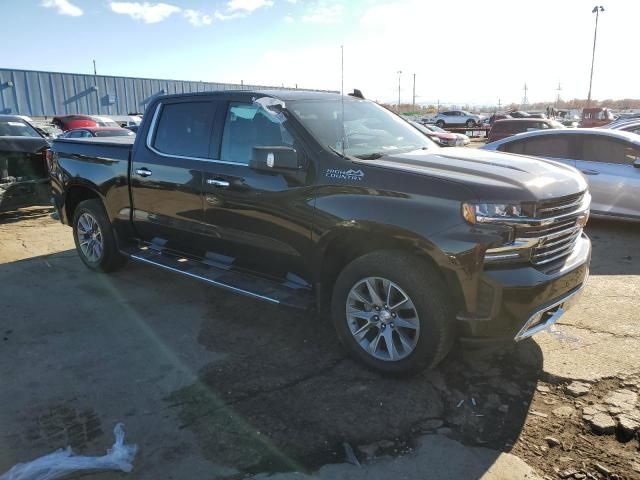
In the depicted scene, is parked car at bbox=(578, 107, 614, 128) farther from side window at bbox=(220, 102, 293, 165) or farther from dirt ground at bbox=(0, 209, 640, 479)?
side window at bbox=(220, 102, 293, 165)

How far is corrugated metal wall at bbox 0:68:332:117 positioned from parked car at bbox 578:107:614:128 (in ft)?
55.5

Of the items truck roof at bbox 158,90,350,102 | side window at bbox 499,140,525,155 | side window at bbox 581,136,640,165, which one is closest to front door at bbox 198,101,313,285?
truck roof at bbox 158,90,350,102

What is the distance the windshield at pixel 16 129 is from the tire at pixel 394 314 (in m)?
8.01

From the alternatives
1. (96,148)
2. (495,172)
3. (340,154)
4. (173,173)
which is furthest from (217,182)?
(495,172)

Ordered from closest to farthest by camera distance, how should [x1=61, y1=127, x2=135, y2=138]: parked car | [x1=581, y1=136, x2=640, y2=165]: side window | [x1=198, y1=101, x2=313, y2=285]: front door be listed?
[x1=198, y1=101, x2=313, y2=285]: front door → [x1=581, y1=136, x2=640, y2=165]: side window → [x1=61, y1=127, x2=135, y2=138]: parked car

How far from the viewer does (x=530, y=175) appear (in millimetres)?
3410

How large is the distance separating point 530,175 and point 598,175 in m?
4.90

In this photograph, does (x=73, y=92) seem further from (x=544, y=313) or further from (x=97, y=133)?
(x=544, y=313)

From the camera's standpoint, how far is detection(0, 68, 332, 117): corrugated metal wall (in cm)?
3100

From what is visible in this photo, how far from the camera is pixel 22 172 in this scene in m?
8.31

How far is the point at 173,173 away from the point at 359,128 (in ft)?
5.66

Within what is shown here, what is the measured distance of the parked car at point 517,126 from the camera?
18.1 m

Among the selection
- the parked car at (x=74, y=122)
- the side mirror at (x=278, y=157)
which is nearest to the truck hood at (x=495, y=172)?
the side mirror at (x=278, y=157)

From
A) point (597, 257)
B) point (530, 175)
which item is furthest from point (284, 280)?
point (597, 257)
